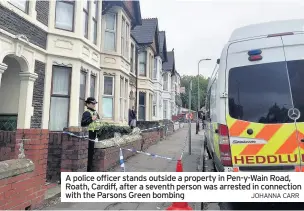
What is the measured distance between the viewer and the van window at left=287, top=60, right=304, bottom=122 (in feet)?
14.2

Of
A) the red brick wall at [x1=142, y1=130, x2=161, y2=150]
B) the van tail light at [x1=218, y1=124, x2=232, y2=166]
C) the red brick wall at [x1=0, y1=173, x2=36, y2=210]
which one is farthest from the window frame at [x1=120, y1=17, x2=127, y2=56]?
the red brick wall at [x1=0, y1=173, x2=36, y2=210]

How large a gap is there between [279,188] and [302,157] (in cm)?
59

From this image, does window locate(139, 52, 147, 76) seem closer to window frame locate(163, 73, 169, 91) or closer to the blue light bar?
window frame locate(163, 73, 169, 91)

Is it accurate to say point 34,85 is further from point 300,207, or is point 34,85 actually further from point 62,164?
point 300,207

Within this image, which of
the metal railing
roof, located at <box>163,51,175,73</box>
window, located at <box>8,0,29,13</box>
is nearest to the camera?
window, located at <box>8,0,29,13</box>

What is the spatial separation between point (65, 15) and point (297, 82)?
7716mm

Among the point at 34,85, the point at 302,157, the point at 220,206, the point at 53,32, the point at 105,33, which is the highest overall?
the point at 105,33

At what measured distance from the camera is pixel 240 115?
4.52m

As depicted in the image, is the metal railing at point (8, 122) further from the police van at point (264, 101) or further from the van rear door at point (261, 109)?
the van rear door at point (261, 109)

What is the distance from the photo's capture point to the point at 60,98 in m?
9.08

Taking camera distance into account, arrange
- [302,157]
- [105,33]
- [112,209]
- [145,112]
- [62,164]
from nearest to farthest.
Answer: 1. [302,157]
2. [112,209]
3. [62,164]
4. [105,33]
5. [145,112]

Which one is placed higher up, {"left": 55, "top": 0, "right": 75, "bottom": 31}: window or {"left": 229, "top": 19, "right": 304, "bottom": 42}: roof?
{"left": 55, "top": 0, "right": 75, "bottom": 31}: window

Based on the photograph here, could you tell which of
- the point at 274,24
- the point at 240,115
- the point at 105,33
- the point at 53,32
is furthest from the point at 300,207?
the point at 105,33

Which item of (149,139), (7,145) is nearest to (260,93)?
A: (7,145)
